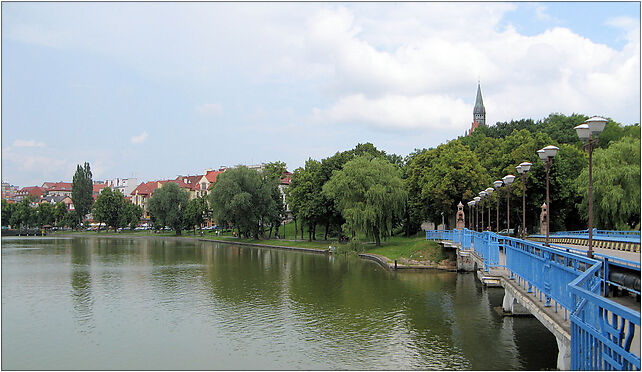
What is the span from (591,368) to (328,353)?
380 inches

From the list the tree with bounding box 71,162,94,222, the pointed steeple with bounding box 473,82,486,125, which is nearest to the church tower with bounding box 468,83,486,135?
the pointed steeple with bounding box 473,82,486,125

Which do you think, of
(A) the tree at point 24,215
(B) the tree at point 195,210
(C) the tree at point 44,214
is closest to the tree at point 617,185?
(B) the tree at point 195,210

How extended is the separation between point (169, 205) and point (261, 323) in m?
71.7

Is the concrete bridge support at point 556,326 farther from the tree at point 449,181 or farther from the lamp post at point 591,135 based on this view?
the tree at point 449,181

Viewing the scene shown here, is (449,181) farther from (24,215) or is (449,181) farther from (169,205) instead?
(24,215)

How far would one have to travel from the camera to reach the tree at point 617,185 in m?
40.8

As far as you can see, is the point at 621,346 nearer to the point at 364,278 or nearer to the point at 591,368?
the point at 591,368

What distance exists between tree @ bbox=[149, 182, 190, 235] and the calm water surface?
170ft

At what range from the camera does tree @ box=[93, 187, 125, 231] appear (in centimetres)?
10400

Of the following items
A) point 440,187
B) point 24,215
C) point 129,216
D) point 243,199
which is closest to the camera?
point 440,187

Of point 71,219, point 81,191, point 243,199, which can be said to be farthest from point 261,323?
point 71,219

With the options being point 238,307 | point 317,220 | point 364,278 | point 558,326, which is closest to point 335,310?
point 238,307

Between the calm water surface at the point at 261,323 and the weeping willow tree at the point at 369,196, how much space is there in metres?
11.4

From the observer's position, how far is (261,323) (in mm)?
20984
